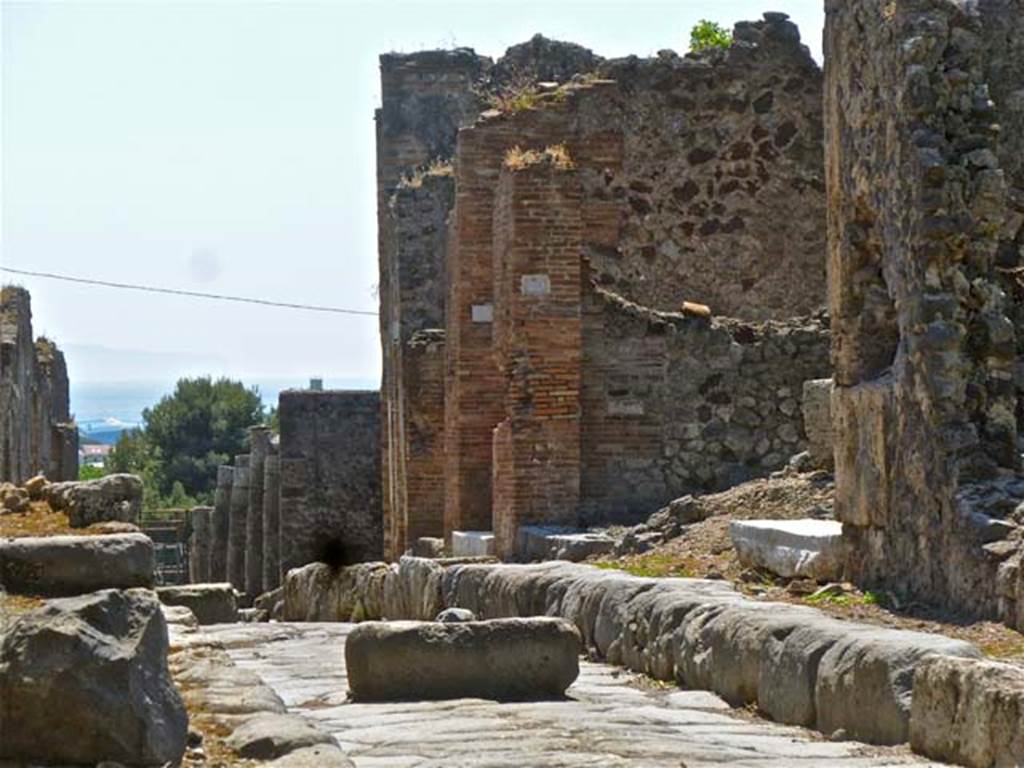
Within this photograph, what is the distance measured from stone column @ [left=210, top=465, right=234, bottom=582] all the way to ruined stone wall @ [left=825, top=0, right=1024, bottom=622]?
33710 mm

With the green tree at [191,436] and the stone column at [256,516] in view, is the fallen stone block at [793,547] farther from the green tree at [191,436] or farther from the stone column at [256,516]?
the green tree at [191,436]

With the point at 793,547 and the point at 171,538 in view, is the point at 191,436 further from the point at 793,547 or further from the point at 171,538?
the point at 793,547

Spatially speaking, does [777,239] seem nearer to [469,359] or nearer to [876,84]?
[469,359]

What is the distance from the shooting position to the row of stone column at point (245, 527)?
3869 cm

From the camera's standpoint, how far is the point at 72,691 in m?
6.22

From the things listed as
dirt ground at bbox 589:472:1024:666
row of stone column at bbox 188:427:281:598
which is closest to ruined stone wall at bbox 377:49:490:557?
row of stone column at bbox 188:427:281:598

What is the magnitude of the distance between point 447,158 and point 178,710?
22.7 metres

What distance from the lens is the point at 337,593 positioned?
2019 cm

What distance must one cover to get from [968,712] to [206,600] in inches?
490

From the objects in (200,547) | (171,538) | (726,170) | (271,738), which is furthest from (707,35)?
(171,538)

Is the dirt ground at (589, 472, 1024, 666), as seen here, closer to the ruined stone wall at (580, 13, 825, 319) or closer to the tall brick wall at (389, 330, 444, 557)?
the ruined stone wall at (580, 13, 825, 319)

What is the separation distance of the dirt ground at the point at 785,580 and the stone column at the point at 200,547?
3123cm

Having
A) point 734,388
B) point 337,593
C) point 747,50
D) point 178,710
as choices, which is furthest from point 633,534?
point 178,710

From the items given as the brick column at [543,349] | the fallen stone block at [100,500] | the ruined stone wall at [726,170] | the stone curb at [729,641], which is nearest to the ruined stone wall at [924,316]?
the stone curb at [729,641]
